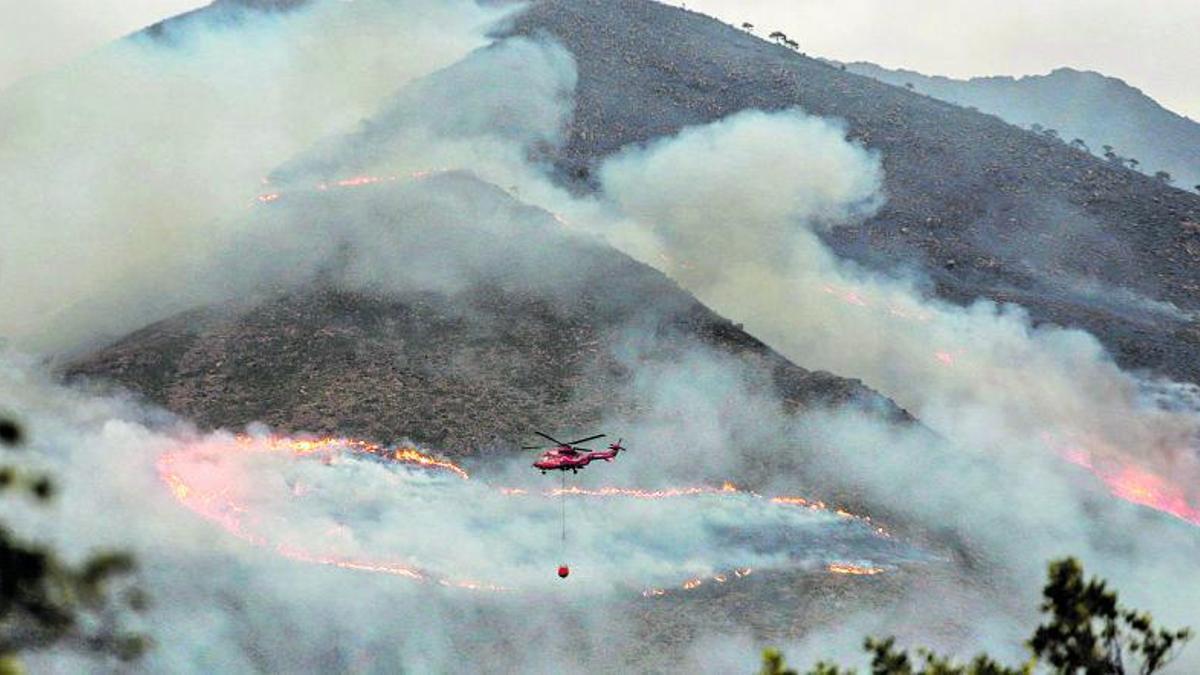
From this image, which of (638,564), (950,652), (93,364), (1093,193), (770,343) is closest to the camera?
(950,652)

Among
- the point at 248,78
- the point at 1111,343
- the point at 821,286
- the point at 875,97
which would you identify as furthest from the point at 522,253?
the point at 875,97

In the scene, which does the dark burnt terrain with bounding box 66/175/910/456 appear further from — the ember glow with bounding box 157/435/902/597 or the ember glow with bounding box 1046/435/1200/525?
the ember glow with bounding box 1046/435/1200/525

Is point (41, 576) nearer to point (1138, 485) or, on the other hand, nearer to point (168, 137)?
point (1138, 485)

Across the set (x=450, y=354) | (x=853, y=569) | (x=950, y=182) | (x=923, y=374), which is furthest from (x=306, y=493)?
(x=950, y=182)

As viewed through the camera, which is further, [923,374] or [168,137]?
[168,137]

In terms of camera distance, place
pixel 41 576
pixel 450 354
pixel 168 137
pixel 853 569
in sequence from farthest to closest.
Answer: pixel 168 137 → pixel 450 354 → pixel 853 569 → pixel 41 576

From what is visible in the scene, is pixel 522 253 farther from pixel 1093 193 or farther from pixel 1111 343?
pixel 1093 193
